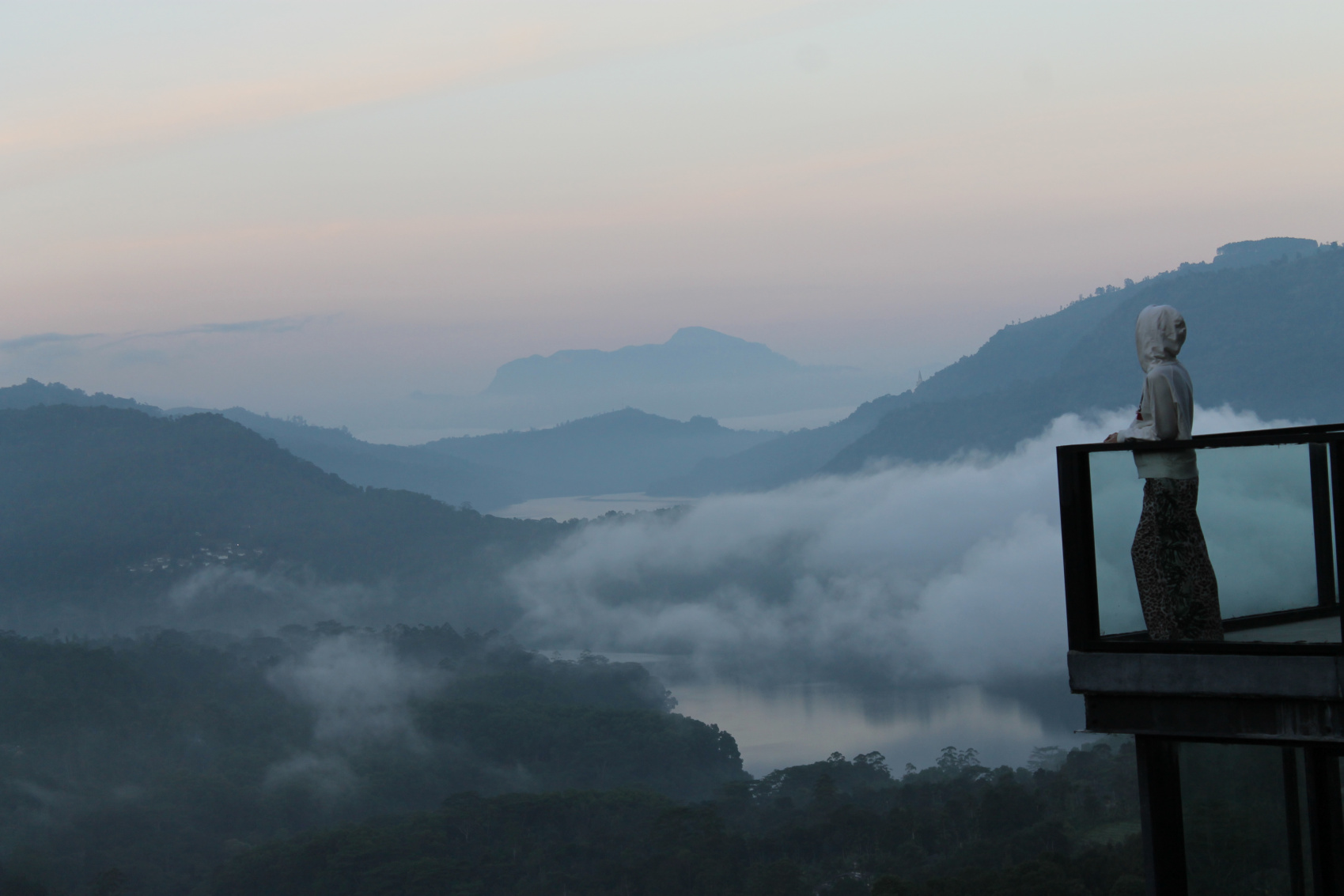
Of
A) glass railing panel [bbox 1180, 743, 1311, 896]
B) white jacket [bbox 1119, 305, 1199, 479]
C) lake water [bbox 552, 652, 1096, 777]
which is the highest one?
white jacket [bbox 1119, 305, 1199, 479]

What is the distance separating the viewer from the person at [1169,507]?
558 centimetres

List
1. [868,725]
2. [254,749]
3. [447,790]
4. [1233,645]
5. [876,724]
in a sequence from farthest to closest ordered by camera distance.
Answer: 1. [876,724]
2. [868,725]
3. [254,749]
4. [447,790]
5. [1233,645]

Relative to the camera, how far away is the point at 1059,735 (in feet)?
543

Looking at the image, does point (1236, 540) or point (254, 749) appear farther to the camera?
point (254, 749)

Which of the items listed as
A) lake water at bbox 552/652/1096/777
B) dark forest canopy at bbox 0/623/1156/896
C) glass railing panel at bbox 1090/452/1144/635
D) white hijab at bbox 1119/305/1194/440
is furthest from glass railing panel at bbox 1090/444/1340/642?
lake water at bbox 552/652/1096/777

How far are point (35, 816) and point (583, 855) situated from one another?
55.6 metres

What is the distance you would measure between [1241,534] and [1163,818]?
1.60m

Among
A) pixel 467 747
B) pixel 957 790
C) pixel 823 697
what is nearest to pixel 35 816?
pixel 467 747

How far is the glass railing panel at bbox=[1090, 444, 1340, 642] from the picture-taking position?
18.2 ft

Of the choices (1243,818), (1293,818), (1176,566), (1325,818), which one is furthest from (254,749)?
(1176,566)

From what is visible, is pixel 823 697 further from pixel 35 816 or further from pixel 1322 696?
pixel 1322 696

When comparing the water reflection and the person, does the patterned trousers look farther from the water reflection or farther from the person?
the water reflection

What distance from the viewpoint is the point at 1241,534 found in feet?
19.2

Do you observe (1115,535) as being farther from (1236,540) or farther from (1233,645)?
(1233,645)
